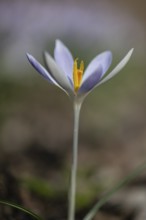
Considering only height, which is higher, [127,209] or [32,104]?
[32,104]

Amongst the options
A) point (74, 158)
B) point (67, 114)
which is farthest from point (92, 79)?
point (67, 114)

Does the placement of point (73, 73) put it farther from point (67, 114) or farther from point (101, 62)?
point (67, 114)

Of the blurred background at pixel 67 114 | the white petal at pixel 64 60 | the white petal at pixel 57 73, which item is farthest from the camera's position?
the blurred background at pixel 67 114

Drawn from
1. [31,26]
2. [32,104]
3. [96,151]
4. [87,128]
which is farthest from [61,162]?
[31,26]

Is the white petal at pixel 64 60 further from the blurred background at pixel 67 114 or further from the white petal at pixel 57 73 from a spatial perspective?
the blurred background at pixel 67 114

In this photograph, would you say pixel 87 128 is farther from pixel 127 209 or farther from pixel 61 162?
pixel 127 209

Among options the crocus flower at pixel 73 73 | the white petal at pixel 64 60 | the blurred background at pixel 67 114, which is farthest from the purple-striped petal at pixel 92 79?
the blurred background at pixel 67 114

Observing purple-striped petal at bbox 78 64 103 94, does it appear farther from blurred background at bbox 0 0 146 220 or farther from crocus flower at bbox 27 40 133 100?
blurred background at bbox 0 0 146 220
